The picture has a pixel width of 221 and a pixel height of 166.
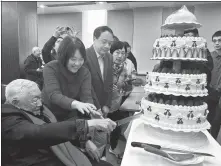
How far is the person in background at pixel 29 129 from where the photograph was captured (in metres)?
0.75

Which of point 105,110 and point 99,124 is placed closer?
point 99,124

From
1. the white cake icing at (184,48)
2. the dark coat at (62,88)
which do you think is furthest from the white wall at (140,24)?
the white cake icing at (184,48)

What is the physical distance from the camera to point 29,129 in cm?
74

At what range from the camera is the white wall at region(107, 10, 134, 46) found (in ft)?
10.3

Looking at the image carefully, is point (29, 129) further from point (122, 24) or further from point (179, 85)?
point (122, 24)

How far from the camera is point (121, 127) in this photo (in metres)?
1.90

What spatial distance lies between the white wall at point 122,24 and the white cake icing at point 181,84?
2392 millimetres

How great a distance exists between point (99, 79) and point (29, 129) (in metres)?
0.84

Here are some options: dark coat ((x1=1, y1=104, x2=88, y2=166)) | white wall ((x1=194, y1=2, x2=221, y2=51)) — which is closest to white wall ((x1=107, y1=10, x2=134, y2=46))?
white wall ((x1=194, y1=2, x2=221, y2=51))

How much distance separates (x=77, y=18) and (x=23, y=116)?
7.87ft

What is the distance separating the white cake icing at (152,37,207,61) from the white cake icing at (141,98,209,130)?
231 mm

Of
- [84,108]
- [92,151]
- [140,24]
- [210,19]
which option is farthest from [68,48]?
[210,19]

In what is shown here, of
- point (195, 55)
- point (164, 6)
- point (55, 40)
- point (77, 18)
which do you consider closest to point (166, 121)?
point (195, 55)

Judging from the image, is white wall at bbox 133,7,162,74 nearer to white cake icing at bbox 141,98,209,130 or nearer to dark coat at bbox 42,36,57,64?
dark coat at bbox 42,36,57,64
